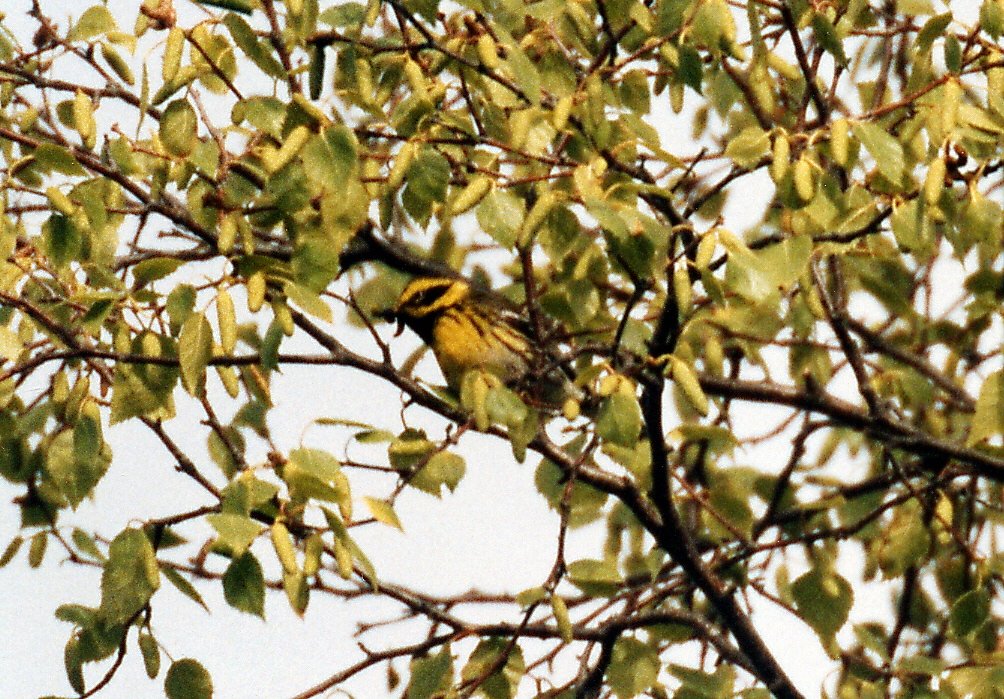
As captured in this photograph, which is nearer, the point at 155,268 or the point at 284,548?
the point at 284,548

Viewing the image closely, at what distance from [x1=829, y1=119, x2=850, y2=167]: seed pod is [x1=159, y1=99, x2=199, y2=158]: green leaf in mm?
1218

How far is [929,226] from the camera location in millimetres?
2500

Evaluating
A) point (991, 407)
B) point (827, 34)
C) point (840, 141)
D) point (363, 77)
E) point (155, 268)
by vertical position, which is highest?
point (363, 77)

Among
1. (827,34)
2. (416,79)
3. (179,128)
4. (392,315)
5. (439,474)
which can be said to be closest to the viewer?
(416,79)

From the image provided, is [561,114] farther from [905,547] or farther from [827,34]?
[905,547]

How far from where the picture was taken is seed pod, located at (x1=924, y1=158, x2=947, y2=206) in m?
2.37

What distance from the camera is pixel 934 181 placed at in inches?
93.7

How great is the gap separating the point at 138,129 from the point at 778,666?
199 cm

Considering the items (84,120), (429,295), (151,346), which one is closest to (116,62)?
(84,120)

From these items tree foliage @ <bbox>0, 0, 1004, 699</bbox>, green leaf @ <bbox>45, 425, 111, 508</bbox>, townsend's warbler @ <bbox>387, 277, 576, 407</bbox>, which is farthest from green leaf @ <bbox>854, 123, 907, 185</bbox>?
townsend's warbler @ <bbox>387, 277, 576, 407</bbox>

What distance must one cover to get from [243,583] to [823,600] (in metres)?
1.68

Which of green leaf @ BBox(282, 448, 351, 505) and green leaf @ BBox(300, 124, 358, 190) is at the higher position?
green leaf @ BBox(300, 124, 358, 190)

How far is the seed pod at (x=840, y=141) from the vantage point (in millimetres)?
2400

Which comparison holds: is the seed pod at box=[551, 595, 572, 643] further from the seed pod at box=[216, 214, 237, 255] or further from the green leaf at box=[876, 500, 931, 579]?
the green leaf at box=[876, 500, 931, 579]
